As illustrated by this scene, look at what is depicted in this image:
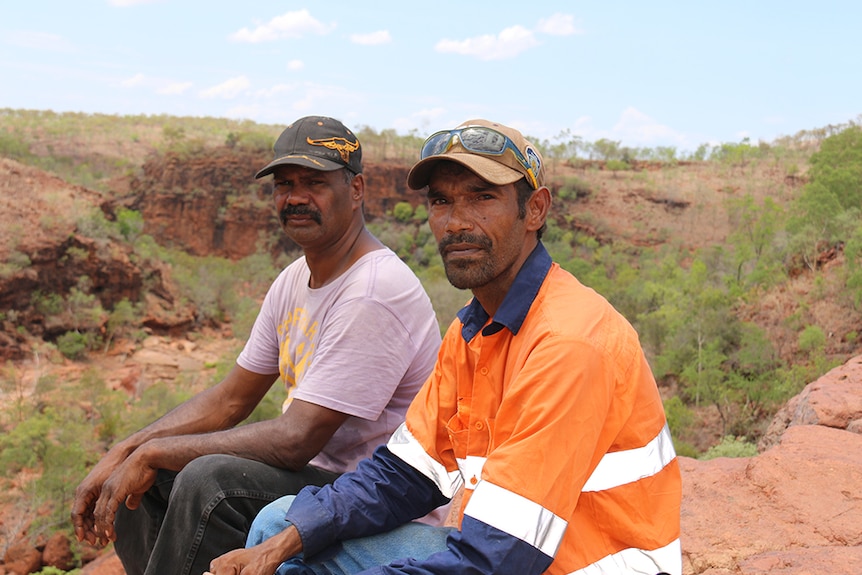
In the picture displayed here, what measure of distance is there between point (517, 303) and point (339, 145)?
1.27m

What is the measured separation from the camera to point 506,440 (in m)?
1.59

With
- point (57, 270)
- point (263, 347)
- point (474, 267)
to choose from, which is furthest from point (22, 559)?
point (57, 270)

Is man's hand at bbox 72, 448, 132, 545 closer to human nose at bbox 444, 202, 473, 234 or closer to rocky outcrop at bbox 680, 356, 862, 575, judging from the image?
human nose at bbox 444, 202, 473, 234

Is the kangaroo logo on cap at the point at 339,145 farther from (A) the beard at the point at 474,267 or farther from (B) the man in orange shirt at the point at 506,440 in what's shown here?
(A) the beard at the point at 474,267

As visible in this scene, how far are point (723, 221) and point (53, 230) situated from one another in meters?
22.1

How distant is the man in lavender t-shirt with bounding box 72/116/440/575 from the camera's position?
2.30 meters

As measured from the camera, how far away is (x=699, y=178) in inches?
1347

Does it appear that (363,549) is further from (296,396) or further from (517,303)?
(517,303)

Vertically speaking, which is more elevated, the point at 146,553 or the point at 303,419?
the point at 303,419

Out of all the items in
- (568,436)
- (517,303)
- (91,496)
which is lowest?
(91,496)

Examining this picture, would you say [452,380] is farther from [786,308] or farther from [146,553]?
[786,308]

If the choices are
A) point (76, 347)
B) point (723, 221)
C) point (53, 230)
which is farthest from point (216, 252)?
point (723, 221)

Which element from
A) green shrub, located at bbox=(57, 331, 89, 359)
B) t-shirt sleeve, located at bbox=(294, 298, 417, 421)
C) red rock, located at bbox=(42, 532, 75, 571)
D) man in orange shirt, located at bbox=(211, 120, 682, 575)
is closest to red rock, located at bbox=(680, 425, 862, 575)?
man in orange shirt, located at bbox=(211, 120, 682, 575)

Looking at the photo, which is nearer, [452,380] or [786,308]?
[452,380]
